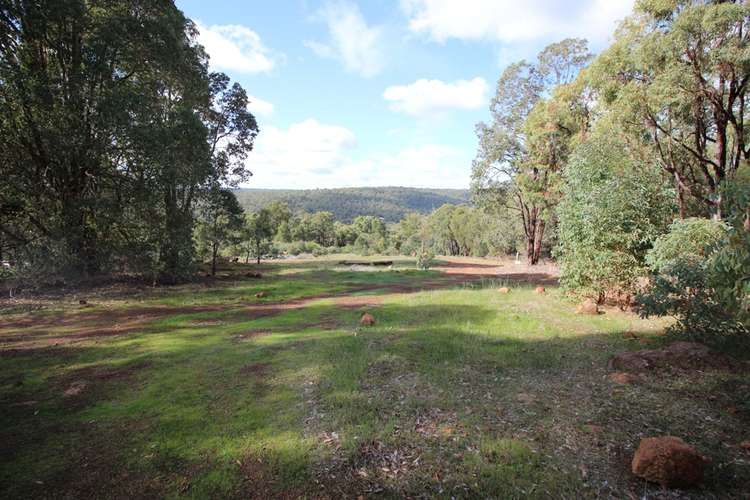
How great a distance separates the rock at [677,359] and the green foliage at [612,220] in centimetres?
375

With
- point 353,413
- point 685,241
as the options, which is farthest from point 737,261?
point 685,241

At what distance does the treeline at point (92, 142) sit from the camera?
13742 millimetres

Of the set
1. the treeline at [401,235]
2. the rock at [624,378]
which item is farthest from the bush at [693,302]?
the treeline at [401,235]

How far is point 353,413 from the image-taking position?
16.7 feet

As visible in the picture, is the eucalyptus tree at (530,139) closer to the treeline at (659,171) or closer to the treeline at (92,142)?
the treeline at (659,171)

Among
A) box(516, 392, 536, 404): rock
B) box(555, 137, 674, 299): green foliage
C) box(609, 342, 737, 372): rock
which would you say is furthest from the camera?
box(555, 137, 674, 299): green foliage

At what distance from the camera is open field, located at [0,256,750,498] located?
3.79 meters

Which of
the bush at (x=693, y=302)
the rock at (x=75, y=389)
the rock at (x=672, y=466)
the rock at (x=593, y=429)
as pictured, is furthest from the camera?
the bush at (x=693, y=302)

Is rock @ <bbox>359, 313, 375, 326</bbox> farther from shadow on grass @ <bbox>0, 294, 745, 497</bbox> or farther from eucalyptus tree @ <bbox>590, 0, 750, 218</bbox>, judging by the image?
eucalyptus tree @ <bbox>590, 0, 750, 218</bbox>

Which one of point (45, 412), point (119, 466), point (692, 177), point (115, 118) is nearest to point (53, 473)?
point (119, 466)

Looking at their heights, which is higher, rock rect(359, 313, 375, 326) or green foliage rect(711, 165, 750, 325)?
green foliage rect(711, 165, 750, 325)

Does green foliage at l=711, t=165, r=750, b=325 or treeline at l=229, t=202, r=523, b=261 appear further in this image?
treeline at l=229, t=202, r=523, b=261

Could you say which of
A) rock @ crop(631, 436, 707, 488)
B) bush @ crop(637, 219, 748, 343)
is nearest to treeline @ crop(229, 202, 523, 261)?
bush @ crop(637, 219, 748, 343)

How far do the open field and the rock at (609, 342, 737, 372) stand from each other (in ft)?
0.96
